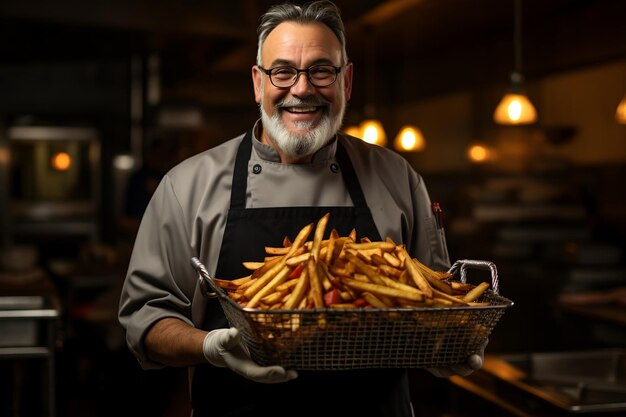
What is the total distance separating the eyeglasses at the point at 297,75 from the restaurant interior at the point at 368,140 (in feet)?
5.90

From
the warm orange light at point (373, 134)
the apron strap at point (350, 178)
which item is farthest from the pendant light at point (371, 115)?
the apron strap at point (350, 178)

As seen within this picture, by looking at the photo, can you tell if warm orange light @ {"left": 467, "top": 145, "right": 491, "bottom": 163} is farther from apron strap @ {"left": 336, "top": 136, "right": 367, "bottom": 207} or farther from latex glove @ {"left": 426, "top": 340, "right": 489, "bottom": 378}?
latex glove @ {"left": 426, "top": 340, "right": 489, "bottom": 378}

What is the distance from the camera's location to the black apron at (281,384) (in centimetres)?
213

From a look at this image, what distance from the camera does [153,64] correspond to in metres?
7.45

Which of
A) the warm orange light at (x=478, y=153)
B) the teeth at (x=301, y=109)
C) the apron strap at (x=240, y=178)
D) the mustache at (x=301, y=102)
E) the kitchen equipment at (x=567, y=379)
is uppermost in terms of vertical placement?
the warm orange light at (x=478, y=153)

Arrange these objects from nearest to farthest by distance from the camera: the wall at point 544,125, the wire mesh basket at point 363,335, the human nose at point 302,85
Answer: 1. the wire mesh basket at point 363,335
2. the human nose at point 302,85
3. the wall at point 544,125

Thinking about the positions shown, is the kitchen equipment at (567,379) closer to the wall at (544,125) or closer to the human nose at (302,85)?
the human nose at (302,85)

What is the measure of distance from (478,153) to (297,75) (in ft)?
17.1

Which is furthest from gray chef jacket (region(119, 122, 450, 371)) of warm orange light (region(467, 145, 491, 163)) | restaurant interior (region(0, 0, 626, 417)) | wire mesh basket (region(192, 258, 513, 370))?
warm orange light (region(467, 145, 491, 163))

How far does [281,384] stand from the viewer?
2139 mm

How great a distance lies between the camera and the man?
2135mm

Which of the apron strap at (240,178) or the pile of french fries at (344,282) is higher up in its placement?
the apron strap at (240,178)

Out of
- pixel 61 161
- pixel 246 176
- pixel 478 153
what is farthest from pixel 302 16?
pixel 61 161

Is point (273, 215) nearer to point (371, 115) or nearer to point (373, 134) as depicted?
point (373, 134)
